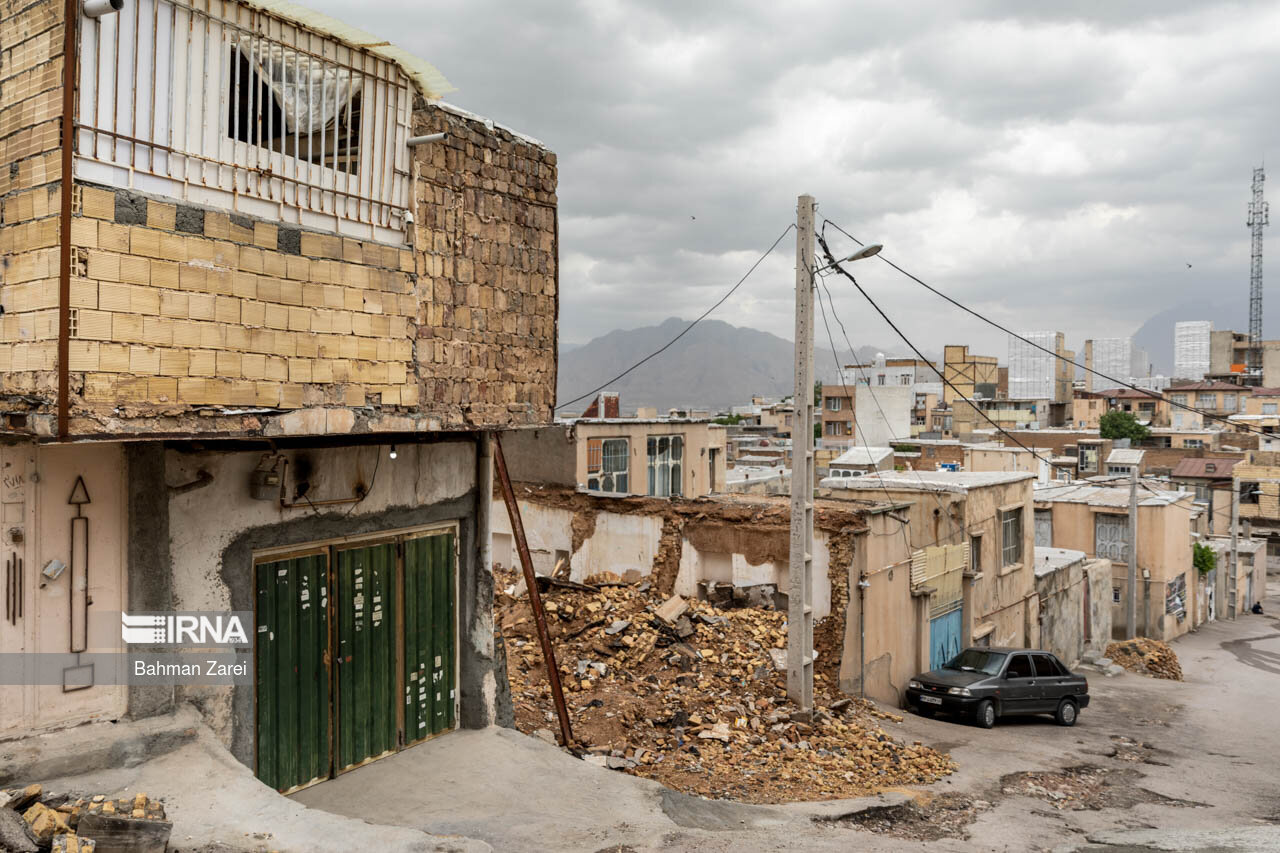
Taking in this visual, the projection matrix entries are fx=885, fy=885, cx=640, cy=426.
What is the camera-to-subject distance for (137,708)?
22.4 ft

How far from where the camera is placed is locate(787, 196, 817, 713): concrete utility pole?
14.1 meters

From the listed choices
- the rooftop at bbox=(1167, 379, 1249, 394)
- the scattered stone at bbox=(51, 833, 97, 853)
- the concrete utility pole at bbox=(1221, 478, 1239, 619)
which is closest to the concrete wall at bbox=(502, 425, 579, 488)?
the scattered stone at bbox=(51, 833, 97, 853)

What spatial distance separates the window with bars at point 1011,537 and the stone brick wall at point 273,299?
66.5 ft

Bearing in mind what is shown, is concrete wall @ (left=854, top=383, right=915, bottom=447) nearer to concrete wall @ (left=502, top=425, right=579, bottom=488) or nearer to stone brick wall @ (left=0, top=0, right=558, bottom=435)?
concrete wall @ (left=502, top=425, right=579, bottom=488)

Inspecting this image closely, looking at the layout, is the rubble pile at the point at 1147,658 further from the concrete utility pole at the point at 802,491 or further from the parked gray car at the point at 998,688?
the concrete utility pole at the point at 802,491

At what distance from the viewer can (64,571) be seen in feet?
21.1

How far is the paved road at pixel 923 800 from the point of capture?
7.89 meters

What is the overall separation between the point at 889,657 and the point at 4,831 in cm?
1744

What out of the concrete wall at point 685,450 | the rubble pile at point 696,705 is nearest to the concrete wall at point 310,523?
the rubble pile at point 696,705

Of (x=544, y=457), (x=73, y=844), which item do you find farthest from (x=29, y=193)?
(x=544, y=457)

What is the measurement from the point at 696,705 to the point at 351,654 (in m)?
6.59

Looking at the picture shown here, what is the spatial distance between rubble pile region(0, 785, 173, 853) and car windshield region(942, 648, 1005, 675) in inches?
684

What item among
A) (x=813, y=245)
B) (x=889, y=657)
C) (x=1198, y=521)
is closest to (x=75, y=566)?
(x=813, y=245)

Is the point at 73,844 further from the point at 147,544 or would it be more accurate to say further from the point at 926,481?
the point at 926,481
